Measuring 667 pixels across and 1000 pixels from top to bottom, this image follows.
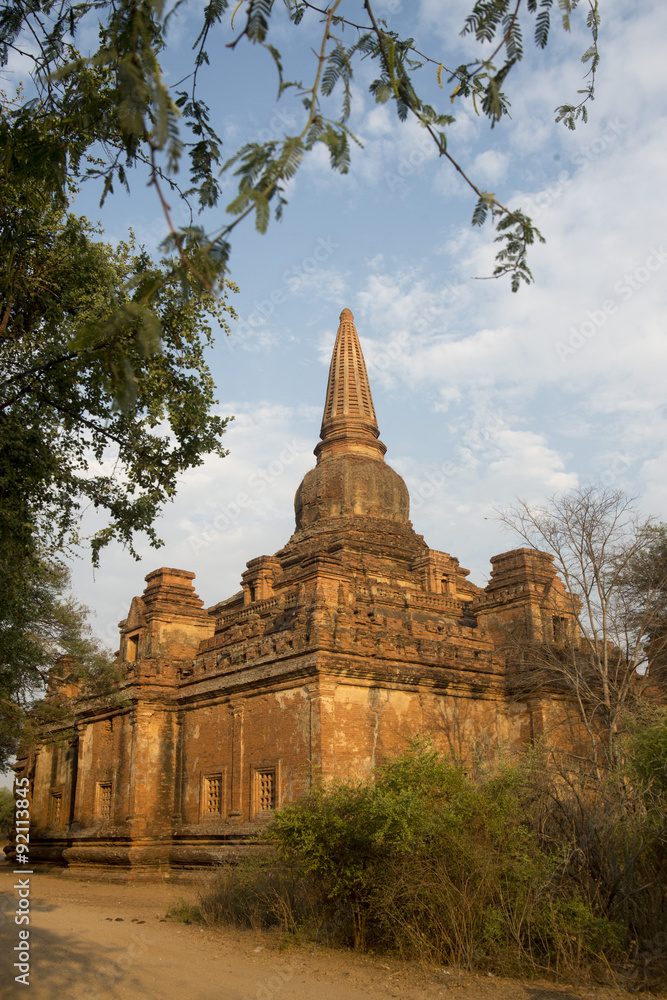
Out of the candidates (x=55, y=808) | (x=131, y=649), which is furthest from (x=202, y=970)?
(x=55, y=808)

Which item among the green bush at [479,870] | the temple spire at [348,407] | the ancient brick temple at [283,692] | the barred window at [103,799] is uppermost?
the temple spire at [348,407]

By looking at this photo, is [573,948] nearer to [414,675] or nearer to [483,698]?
[414,675]

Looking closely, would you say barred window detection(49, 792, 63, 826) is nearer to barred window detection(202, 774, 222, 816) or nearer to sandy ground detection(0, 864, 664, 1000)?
barred window detection(202, 774, 222, 816)

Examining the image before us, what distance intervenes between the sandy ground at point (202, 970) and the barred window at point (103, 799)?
8202mm

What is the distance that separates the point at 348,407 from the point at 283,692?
15075 millimetres

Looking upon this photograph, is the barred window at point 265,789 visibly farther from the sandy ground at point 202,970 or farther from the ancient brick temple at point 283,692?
A: the sandy ground at point 202,970

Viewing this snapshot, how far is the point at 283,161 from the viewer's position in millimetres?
3547

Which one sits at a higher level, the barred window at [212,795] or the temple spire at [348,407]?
the temple spire at [348,407]

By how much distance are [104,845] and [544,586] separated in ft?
42.4

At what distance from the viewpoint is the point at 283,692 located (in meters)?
17.5

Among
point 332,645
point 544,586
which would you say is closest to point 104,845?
point 332,645

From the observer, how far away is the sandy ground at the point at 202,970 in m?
8.51

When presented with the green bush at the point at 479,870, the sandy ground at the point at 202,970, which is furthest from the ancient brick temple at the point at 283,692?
the sandy ground at the point at 202,970

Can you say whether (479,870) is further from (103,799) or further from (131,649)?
(131,649)
